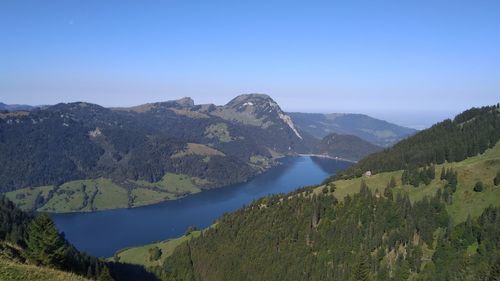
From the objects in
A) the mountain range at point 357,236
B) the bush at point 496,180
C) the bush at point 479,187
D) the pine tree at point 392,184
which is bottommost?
the mountain range at point 357,236

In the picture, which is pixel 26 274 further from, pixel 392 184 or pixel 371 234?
pixel 392 184

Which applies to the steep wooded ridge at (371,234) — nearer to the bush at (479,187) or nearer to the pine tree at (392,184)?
the bush at (479,187)

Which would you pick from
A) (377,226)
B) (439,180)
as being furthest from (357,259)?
(439,180)

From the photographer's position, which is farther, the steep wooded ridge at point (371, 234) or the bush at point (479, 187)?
the bush at point (479, 187)

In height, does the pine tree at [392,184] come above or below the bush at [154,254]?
above

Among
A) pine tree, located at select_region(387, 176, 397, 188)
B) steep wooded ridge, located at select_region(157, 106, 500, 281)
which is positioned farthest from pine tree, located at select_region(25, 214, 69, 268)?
pine tree, located at select_region(387, 176, 397, 188)

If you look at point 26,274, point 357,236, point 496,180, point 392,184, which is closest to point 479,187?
point 496,180

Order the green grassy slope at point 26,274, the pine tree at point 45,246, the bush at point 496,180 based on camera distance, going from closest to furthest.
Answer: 1. the green grassy slope at point 26,274
2. the pine tree at point 45,246
3. the bush at point 496,180

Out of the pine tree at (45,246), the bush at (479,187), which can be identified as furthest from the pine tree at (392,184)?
the pine tree at (45,246)
